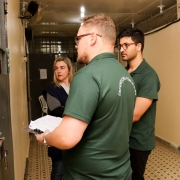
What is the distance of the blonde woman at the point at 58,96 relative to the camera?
1.84 metres

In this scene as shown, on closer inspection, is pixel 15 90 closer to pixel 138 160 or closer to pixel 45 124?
pixel 45 124

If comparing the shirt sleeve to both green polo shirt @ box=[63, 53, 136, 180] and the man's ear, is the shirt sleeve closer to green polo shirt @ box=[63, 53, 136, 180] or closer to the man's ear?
the man's ear

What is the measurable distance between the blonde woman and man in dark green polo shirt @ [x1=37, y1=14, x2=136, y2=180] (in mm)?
671

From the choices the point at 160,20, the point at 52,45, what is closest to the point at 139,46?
the point at 160,20

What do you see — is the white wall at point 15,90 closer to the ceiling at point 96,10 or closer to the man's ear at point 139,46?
the man's ear at point 139,46

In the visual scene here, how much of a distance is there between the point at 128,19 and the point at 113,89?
13.9 ft

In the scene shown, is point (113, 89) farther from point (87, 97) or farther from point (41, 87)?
point (41, 87)

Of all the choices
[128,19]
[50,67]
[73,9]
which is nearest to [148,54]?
[128,19]

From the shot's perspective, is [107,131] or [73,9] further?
[73,9]

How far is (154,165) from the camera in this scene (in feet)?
9.99

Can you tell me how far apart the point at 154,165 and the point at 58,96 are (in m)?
1.83

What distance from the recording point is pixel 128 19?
493 centimetres

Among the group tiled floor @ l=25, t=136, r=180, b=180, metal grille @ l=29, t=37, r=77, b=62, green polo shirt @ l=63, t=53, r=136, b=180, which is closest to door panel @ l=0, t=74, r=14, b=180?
green polo shirt @ l=63, t=53, r=136, b=180

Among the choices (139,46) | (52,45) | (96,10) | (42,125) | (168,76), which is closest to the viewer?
(42,125)
